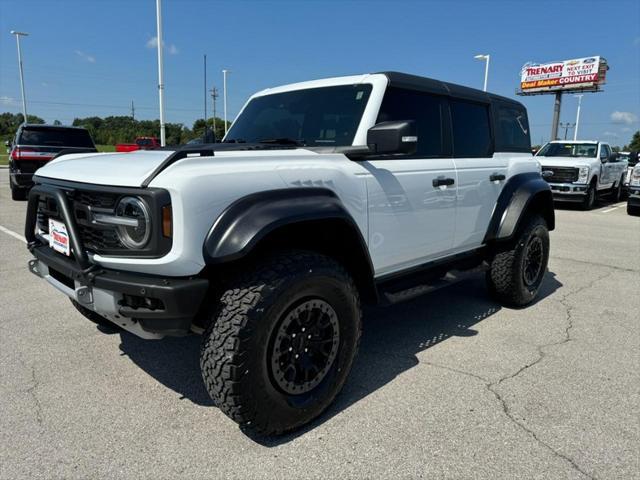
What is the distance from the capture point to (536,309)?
4.74 meters

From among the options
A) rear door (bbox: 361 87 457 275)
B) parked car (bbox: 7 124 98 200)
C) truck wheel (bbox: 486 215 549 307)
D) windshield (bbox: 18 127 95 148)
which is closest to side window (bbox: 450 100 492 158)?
rear door (bbox: 361 87 457 275)

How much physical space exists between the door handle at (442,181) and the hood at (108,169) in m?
1.88

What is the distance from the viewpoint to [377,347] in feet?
12.1

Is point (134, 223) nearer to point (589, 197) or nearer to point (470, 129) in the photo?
point (470, 129)

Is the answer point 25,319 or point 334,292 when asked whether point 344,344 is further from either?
point 25,319

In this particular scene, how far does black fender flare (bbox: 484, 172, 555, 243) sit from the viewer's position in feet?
14.0

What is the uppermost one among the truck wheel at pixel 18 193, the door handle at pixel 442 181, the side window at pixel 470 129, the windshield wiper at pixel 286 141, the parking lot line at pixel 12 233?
the side window at pixel 470 129

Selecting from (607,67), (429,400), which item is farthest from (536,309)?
(607,67)

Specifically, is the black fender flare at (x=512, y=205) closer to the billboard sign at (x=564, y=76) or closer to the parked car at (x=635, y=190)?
the parked car at (x=635, y=190)

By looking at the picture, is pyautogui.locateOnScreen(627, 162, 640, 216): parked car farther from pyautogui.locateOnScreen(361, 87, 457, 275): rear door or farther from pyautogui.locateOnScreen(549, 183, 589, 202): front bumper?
pyautogui.locateOnScreen(361, 87, 457, 275): rear door

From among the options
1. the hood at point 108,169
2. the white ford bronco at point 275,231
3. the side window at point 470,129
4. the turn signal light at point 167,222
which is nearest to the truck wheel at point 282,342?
the white ford bronco at point 275,231

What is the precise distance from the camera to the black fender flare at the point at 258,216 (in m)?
2.19

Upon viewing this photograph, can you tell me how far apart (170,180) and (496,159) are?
3184mm

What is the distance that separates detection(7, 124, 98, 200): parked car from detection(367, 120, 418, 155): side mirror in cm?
970
